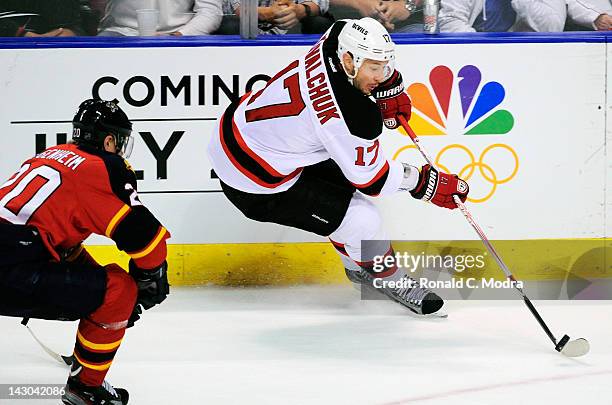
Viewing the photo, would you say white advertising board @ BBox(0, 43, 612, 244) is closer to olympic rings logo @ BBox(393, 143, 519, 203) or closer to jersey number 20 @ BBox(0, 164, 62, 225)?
olympic rings logo @ BBox(393, 143, 519, 203)

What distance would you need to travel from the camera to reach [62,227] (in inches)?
106

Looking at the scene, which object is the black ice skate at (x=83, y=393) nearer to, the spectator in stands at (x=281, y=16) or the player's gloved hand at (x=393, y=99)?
the player's gloved hand at (x=393, y=99)

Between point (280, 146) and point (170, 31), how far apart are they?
896 mm

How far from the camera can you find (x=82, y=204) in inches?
105

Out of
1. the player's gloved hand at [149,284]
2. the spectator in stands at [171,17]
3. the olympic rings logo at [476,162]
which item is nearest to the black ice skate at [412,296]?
the olympic rings logo at [476,162]

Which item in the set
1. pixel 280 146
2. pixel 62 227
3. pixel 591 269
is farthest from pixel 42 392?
pixel 591 269

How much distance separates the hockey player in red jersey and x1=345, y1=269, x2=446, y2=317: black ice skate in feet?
4.48

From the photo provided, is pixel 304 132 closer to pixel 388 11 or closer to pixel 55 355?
pixel 388 11

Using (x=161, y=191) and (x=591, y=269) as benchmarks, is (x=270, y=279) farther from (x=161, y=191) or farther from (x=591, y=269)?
(x=591, y=269)

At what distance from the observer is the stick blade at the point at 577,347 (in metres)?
3.34

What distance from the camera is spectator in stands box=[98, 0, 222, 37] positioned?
420cm

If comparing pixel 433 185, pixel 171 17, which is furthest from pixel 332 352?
pixel 171 17

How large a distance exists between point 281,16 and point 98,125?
161cm

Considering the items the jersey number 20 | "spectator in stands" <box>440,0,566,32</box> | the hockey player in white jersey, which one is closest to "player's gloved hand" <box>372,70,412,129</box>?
the hockey player in white jersey
